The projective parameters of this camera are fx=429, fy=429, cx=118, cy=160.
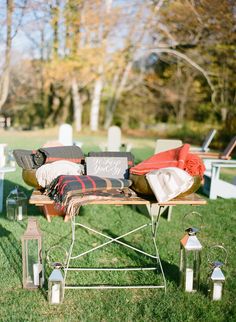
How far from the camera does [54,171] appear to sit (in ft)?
13.5

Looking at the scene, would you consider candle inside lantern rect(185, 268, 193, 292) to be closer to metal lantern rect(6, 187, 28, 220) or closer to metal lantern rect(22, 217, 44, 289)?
metal lantern rect(22, 217, 44, 289)

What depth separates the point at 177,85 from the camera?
26875 millimetres

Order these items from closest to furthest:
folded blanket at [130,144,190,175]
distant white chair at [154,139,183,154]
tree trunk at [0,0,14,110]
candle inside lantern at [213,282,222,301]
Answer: candle inside lantern at [213,282,222,301], folded blanket at [130,144,190,175], distant white chair at [154,139,183,154], tree trunk at [0,0,14,110]

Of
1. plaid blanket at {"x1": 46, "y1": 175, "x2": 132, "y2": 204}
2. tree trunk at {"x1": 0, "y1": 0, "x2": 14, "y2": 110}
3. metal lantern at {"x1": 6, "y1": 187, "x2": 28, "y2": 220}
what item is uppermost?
tree trunk at {"x1": 0, "y1": 0, "x2": 14, "y2": 110}

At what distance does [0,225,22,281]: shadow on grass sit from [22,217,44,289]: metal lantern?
22 cm

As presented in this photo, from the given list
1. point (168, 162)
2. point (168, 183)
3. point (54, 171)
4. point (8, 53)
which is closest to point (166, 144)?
point (168, 162)

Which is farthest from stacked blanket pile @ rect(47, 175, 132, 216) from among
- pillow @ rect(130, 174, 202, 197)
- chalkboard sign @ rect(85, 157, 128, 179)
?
chalkboard sign @ rect(85, 157, 128, 179)

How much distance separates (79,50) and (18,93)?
40.8ft

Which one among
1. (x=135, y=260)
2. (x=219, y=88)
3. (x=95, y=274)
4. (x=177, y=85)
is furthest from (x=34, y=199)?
(x=177, y=85)

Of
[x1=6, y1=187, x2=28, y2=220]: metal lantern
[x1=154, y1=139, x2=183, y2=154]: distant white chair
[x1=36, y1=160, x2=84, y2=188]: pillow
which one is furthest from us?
[x1=154, y1=139, x2=183, y2=154]: distant white chair

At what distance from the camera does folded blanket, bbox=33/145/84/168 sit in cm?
458

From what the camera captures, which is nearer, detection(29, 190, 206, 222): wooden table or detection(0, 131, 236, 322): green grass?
detection(0, 131, 236, 322): green grass

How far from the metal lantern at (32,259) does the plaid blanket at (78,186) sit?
0.30m

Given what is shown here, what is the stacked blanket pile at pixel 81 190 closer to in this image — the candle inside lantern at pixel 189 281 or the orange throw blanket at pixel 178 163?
the orange throw blanket at pixel 178 163
